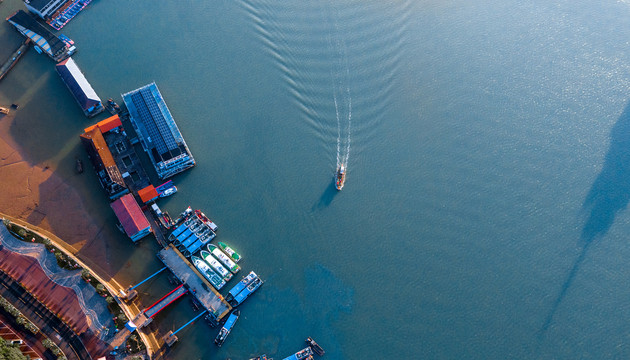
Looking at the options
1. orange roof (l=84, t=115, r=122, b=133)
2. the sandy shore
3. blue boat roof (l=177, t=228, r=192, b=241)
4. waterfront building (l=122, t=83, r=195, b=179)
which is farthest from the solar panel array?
the sandy shore

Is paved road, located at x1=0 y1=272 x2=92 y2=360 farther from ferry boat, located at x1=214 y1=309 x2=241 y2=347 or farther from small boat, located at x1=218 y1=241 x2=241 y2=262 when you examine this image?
small boat, located at x1=218 y1=241 x2=241 y2=262

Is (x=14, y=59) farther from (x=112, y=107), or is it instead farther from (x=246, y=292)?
(x=246, y=292)

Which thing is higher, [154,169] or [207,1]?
[207,1]

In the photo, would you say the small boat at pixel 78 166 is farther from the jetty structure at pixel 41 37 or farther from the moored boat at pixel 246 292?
the moored boat at pixel 246 292

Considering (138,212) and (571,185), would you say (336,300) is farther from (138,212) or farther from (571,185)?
→ (571,185)

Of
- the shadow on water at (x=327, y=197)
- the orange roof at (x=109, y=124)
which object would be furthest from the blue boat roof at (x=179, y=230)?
the shadow on water at (x=327, y=197)

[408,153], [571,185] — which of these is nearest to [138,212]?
[408,153]

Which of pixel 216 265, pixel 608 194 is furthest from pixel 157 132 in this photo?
pixel 608 194
